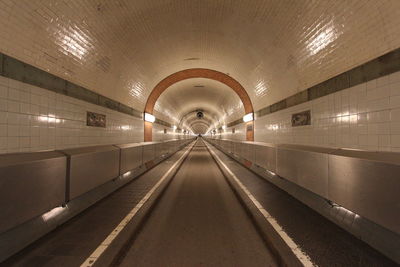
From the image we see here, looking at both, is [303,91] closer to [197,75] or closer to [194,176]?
[194,176]

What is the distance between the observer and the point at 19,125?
11.8ft

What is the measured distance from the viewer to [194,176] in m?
7.24

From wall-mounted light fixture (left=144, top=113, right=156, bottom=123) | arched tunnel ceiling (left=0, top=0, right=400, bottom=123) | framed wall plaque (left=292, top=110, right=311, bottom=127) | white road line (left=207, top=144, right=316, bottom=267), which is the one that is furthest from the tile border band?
wall-mounted light fixture (left=144, top=113, right=156, bottom=123)

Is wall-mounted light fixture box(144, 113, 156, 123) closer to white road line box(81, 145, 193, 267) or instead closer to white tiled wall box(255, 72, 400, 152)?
white road line box(81, 145, 193, 267)

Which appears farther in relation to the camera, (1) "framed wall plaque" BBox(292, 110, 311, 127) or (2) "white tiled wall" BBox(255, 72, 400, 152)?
(1) "framed wall plaque" BBox(292, 110, 311, 127)

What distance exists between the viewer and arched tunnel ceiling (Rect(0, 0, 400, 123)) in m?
3.48

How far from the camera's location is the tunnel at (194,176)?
247 cm

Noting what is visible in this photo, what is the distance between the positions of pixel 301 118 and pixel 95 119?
23.7 feet

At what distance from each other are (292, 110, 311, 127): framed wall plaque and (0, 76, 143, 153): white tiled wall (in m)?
7.23

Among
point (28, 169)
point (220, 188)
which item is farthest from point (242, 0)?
point (28, 169)

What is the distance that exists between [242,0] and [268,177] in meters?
5.81

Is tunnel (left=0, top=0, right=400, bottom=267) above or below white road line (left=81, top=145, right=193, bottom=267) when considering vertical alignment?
above

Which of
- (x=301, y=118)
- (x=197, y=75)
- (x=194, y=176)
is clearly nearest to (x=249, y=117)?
(x=197, y=75)

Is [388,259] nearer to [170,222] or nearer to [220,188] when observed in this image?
[170,222]
